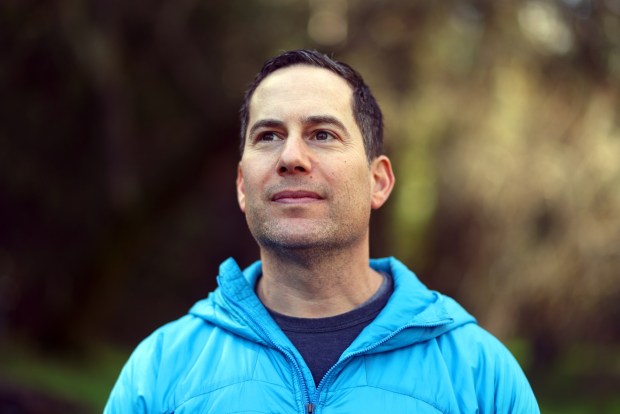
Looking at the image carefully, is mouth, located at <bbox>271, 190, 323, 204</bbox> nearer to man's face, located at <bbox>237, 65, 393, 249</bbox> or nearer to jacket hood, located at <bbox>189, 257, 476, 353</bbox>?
man's face, located at <bbox>237, 65, 393, 249</bbox>

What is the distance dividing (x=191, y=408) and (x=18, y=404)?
6508 mm

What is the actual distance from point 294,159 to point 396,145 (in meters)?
6.82

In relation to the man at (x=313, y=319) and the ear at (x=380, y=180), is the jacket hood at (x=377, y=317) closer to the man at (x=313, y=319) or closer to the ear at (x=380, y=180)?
the man at (x=313, y=319)

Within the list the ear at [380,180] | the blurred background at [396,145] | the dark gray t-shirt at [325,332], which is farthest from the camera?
the blurred background at [396,145]

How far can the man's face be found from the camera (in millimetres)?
2395

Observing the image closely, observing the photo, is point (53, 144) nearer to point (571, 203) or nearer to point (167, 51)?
point (167, 51)

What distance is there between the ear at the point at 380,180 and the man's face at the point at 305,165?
120mm

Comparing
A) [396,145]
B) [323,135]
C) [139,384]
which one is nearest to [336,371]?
[139,384]

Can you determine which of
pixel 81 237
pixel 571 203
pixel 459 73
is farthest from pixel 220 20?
pixel 571 203

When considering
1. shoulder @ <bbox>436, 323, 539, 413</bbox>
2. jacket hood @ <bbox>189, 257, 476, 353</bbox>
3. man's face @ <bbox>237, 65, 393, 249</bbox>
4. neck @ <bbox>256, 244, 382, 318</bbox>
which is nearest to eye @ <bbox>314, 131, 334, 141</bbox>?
man's face @ <bbox>237, 65, 393, 249</bbox>

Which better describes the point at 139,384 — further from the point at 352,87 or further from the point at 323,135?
the point at 352,87

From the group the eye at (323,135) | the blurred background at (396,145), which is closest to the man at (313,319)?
the eye at (323,135)

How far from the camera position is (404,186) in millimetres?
10328

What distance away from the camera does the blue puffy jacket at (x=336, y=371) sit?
2230mm
